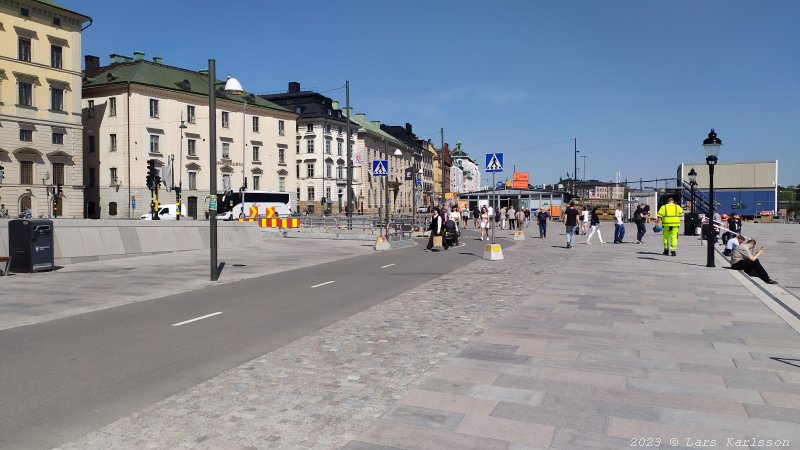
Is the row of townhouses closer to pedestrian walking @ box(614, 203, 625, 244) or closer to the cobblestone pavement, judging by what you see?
the cobblestone pavement

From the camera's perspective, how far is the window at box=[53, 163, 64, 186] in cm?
5034

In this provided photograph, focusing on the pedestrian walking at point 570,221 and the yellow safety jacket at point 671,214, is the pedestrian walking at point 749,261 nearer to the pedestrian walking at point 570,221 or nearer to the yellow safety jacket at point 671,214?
the yellow safety jacket at point 671,214

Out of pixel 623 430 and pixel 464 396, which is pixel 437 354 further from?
pixel 623 430

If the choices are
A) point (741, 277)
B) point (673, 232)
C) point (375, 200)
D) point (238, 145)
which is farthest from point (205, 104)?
point (741, 277)

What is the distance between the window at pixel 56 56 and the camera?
49938mm

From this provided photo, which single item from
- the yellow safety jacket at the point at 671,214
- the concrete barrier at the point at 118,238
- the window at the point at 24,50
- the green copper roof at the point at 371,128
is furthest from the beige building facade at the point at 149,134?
the yellow safety jacket at the point at 671,214

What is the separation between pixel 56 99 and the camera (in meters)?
50.6

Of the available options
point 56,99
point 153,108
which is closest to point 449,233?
point 56,99

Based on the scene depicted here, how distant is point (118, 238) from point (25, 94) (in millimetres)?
38330

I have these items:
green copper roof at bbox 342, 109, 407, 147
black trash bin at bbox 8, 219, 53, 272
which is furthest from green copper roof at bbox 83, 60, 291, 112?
black trash bin at bbox 8, 219, 53, 272

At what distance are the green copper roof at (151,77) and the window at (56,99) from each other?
6914 millimetres

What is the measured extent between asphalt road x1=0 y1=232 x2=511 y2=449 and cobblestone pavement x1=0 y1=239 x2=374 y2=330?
0.65 m

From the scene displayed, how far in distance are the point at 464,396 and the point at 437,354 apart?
1.54 meters

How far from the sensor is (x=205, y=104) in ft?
210
